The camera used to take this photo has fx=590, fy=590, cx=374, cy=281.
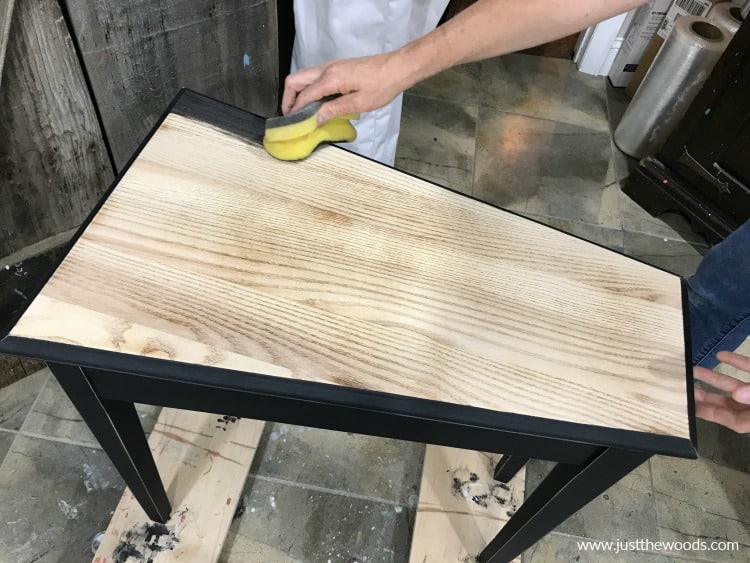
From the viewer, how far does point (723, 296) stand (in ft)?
3.22

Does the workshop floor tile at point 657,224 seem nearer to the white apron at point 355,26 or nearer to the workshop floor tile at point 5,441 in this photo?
the white apron at point 355,26

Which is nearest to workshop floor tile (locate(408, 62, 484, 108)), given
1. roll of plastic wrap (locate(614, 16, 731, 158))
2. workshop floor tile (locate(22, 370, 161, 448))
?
roll of plastic wrap (locate(614, 16, 731, 158))

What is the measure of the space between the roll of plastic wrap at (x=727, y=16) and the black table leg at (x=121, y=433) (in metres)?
1.62

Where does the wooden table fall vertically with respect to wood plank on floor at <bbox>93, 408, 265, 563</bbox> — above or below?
above

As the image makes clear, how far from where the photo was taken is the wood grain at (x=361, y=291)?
0.57 metres

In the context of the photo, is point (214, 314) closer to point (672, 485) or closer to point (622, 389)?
point (622, 389)

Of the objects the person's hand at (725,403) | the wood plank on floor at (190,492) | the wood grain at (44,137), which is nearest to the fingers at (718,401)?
the person's hand at (725,403)

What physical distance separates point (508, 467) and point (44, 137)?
91 cm

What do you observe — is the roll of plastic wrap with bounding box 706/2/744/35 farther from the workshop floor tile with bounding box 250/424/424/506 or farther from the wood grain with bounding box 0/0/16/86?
the wood grain with bounding box 0/0/16/86

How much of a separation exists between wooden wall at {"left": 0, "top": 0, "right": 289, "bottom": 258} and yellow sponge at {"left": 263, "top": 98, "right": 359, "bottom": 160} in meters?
0.30

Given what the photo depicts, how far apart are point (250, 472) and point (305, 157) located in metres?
0.59

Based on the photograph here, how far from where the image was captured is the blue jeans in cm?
96

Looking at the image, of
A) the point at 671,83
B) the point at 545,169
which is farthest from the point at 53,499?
the point at 671,83

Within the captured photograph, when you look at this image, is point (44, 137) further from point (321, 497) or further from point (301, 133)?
point (321, 497)
